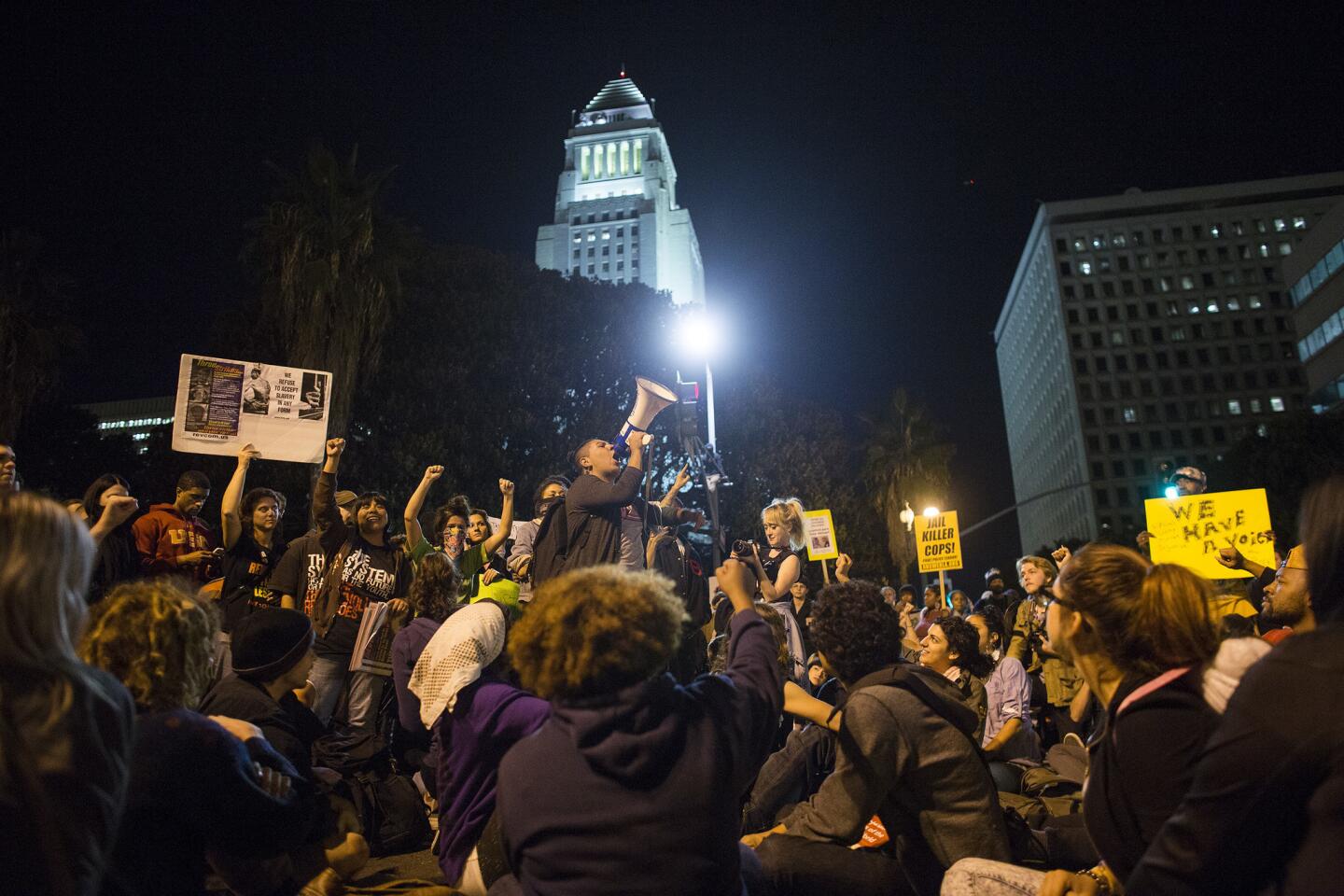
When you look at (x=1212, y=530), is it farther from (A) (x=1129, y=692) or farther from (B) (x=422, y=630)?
(B) (x=422, y=630)

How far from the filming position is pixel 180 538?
18.6 feet

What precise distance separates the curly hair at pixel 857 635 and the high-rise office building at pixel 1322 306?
58.5 meters

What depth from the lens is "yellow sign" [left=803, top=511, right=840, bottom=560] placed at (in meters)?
12.4

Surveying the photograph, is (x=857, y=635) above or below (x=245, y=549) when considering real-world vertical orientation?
below

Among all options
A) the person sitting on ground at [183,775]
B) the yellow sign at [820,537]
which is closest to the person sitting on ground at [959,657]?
the person sitting on ground at [183,775]

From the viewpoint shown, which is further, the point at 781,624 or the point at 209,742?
the point at 781,624

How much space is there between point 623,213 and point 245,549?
7019cm

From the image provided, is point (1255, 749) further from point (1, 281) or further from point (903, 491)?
point (903, 491)

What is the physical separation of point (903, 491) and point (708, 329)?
17908mm

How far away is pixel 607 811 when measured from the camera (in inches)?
81.1

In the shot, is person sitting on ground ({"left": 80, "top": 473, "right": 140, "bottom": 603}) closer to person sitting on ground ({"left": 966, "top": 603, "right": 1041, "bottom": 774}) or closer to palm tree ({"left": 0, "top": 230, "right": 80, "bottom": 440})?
person sitting on ground ({"left": 966, "top": 603, "right": 1041, "bottom": 774})

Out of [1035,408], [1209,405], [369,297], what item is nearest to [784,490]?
[369,297]

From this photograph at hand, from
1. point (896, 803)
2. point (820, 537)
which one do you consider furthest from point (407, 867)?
point (820, 537)

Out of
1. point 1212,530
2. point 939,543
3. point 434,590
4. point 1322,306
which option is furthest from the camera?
point 1322,306
